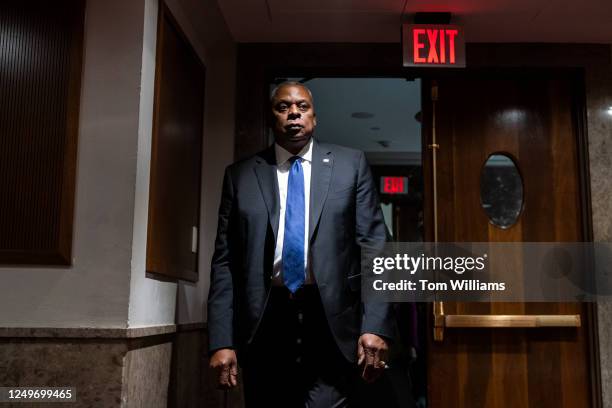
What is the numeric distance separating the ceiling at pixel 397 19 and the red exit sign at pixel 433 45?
10 cm

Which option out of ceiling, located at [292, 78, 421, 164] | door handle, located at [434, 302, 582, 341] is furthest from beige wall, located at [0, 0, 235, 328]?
ceiling, located at [292, 78, 421, 164]

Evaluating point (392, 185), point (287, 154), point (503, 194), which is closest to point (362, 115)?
point (392, 185)

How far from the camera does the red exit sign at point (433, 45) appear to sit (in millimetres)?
3135

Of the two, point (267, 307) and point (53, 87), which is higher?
point (53, 87)

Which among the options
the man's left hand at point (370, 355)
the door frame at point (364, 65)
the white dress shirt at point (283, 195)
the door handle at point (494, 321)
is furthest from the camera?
the door frame at point (364, 65)

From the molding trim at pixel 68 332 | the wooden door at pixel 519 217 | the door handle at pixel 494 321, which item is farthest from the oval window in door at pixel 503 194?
the molding trim at pixel 68 332

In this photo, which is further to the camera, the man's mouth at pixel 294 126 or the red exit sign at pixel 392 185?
the red exit sign at pixel 392 185

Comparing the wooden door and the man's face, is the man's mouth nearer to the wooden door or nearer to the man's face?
the man's face

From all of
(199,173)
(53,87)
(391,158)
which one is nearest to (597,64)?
(199,173)

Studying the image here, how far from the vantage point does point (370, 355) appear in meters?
2.24

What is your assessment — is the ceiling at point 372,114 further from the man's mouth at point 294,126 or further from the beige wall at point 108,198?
the beige wall at point 108,198

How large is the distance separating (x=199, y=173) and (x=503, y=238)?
163 centimetres

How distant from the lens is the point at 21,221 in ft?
7.33

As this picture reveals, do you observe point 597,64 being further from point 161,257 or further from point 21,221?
point 21,221
